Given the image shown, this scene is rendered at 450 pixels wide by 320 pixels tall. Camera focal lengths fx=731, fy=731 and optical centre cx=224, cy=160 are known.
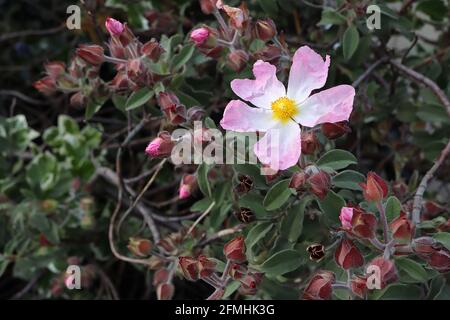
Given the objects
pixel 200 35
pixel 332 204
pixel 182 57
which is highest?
pixel 200 35

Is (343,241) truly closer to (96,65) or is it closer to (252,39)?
(252,39)

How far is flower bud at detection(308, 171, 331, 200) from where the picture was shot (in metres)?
1.09

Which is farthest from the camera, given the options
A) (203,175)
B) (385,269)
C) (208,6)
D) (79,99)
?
(79,99)

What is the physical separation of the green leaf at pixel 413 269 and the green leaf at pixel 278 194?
0.21 metres

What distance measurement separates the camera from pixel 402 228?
1062 mm

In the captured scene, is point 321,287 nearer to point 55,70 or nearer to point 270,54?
point 270,54

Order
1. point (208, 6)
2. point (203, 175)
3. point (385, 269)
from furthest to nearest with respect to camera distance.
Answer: point (208, 6), point (203, 175), point (385, 269)

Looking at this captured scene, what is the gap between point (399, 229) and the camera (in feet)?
3.50

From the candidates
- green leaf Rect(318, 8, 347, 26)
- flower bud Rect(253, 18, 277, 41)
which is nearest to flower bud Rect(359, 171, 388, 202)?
flower bud Rect(253, 18, 277, 41)

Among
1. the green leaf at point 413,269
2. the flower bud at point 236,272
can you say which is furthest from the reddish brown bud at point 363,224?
the flower bud at point 236,272

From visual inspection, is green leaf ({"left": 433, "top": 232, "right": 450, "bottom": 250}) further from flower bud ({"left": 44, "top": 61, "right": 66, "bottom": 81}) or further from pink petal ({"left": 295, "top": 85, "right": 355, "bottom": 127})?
flower bud ({"left": 44, "top": 61, "right": 66, "bottom": 81})

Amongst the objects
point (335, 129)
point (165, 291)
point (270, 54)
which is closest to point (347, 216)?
point (335, 129)

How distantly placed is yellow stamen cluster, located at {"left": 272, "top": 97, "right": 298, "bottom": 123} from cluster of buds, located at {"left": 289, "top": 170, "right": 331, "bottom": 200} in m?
0.09

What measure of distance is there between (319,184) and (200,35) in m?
0.35
